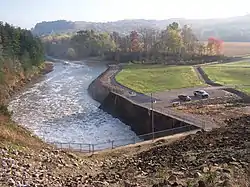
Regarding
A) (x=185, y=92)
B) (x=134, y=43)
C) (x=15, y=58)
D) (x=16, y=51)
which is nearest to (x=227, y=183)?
(x=185, y=92)

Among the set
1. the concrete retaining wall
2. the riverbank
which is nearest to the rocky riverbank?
the concrete retaining wall

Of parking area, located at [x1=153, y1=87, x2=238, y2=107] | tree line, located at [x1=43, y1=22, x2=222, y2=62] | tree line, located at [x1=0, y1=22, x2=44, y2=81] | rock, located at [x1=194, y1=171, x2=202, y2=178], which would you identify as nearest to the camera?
rock, located at [x1=194, y1=171, x2=202, y2=178]

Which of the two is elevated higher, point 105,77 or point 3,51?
point 3,51

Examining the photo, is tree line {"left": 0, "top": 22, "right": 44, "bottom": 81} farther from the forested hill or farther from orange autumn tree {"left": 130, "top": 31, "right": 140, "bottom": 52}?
orange autumn tree {"left": 130, "top": 31, "right": 140, "bottom": 52}

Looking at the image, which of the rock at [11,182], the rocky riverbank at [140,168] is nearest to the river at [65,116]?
the rocky riverbank at [140,168]

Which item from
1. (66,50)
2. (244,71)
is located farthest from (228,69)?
(66,50)

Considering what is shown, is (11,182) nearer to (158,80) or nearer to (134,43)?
(158,80)

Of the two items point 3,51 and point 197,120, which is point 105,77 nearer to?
point 3,51
